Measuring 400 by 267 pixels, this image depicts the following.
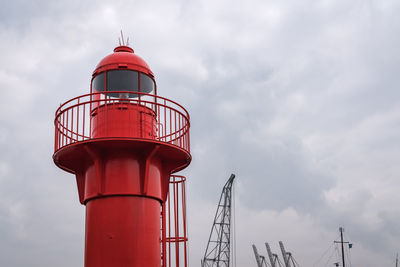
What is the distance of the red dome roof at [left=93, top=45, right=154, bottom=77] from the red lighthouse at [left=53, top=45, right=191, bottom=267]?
3 cm

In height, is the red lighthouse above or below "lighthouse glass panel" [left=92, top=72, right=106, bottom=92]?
below

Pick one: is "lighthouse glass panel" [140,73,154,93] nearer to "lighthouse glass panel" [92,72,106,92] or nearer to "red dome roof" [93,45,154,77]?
"red dome roof" [93,45,154,77]

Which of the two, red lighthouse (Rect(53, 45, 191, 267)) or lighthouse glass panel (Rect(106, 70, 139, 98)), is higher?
lighthouse glass panel (Rect(106, 70, 139, 98))

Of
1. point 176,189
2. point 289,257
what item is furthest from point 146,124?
point 289,257

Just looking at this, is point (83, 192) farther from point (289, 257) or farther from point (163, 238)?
point (289, 257)

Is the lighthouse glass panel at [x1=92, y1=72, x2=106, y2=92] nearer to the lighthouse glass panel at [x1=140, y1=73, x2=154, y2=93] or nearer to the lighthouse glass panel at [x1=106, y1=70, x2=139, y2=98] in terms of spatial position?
the lighthouse glass panel at [x1=106, y1=70, x2=139, y2=98]

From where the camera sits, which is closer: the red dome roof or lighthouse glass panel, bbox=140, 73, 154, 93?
the red dome roof

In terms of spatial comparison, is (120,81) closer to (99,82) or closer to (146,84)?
(99,82)

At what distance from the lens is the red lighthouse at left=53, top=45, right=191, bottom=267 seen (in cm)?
1082

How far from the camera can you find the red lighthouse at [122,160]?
35.5 feet

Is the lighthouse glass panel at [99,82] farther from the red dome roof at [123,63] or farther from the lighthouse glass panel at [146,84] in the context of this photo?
the lighthouse glass panel at [146,84]

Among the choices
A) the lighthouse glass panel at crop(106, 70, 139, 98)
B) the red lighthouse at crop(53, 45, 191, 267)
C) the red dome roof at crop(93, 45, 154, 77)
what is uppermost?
the red dome roof at crop(93, 45, 154, 77)

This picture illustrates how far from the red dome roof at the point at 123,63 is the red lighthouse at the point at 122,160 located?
0.03 metres

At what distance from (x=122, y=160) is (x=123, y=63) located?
288 centimetres
